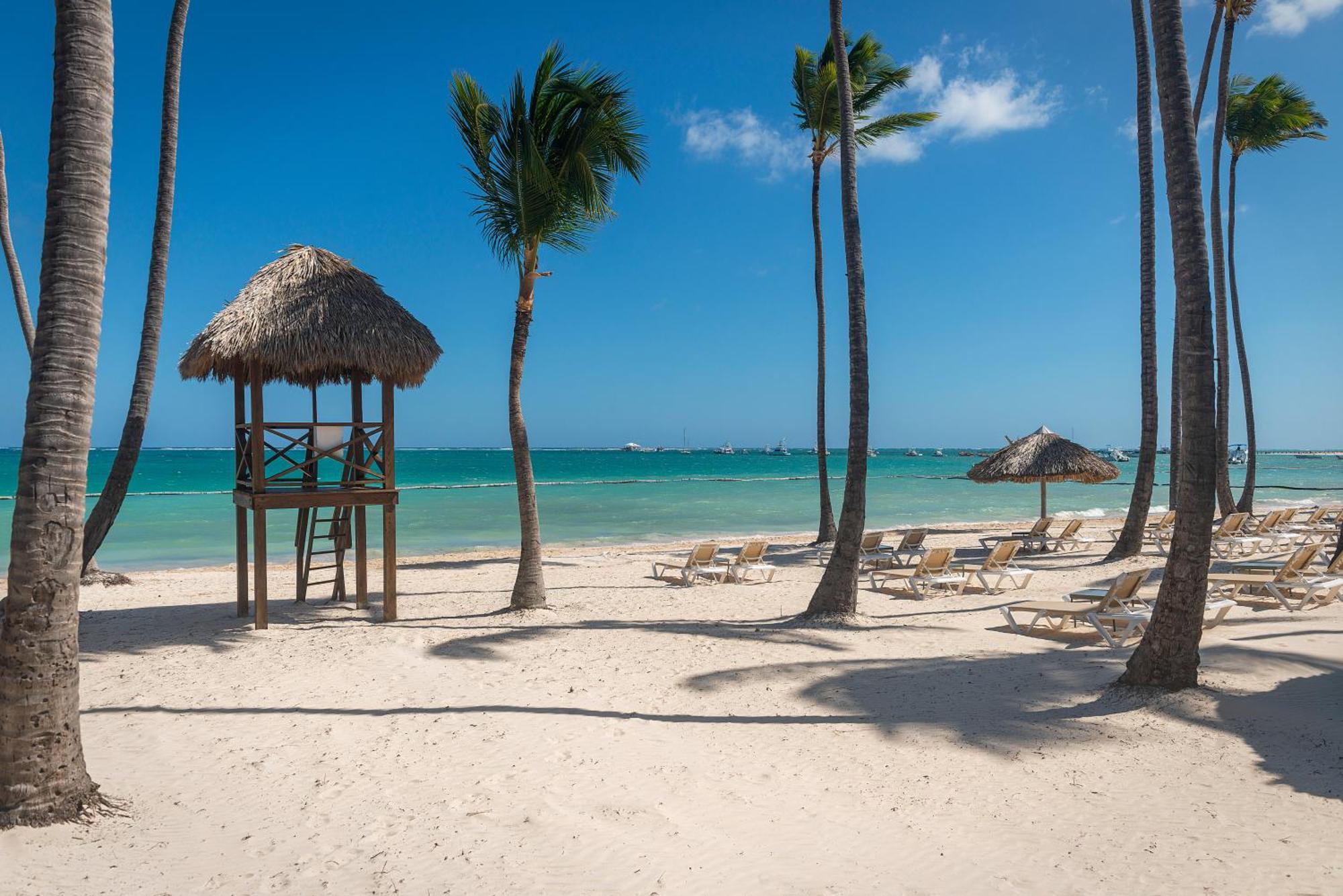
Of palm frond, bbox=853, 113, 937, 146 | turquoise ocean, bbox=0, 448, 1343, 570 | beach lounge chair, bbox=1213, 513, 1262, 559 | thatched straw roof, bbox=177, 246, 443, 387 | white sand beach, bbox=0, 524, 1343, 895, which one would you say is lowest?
turquoise ocean, bbox=0, 448, 1343, 570

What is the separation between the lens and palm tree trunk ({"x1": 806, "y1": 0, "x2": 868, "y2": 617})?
942 cm

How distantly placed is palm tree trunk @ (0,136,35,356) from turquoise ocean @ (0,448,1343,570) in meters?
5.20

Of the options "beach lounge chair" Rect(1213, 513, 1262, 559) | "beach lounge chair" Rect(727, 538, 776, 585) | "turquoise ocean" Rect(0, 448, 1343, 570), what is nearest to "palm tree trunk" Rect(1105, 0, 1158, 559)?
"beach lounge chair" Rect(1213, 513, 1262, 559)

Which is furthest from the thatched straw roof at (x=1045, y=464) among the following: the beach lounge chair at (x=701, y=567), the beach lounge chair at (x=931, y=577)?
the beach lounge chair at (x=701, y=567)

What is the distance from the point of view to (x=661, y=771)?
495cm

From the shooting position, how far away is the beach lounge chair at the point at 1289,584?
979 centimetres

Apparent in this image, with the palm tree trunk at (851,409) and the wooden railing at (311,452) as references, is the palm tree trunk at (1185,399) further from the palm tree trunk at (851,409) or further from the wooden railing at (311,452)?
the wooden railing at (311,452)

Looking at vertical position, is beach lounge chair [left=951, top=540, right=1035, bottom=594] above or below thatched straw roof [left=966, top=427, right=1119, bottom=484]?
below

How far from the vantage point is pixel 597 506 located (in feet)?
131

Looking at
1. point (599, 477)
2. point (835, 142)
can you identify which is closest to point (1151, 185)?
point (835, 142)

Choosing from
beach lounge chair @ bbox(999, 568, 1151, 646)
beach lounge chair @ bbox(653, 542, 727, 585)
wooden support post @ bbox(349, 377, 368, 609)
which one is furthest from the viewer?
beach lounge chair @ bbox(653, 542, 727, 585)

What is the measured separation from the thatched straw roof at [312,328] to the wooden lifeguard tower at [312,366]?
0.4 inches

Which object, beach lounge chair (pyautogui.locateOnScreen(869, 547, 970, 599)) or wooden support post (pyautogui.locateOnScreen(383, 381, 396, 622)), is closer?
wooden support post (pyautogui.locateOnScreen(383, 381, 396, 622))

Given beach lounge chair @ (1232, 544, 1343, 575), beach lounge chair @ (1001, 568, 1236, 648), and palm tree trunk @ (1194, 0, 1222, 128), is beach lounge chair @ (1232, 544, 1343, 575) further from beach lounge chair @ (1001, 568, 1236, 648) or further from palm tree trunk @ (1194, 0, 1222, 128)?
palm tree trunk @ (1194, 0, 1222, 128)
